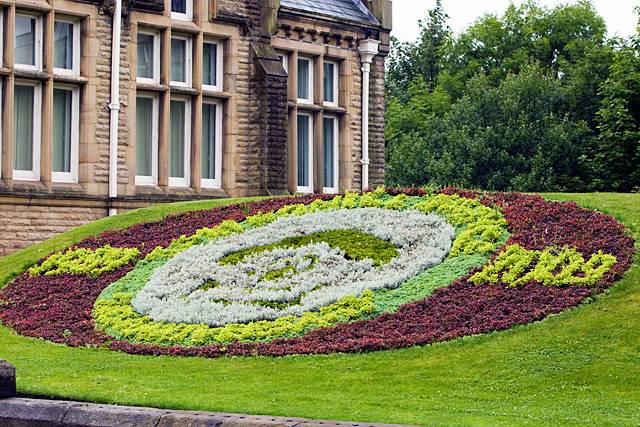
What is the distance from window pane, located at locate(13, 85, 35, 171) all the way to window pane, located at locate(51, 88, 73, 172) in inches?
28.3

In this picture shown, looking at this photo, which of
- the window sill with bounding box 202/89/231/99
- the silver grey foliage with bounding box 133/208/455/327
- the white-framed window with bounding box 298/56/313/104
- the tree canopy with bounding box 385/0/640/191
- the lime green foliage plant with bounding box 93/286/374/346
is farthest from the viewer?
the tree canopy with bounding box 385/0/640/191

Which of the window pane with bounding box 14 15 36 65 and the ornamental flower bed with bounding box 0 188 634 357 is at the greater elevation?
the window pane with bounding box 14 15 36 65

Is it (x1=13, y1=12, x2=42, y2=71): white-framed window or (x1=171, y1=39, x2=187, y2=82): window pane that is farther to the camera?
(x1=171, y1=39, x2=187, y2=82): window pane

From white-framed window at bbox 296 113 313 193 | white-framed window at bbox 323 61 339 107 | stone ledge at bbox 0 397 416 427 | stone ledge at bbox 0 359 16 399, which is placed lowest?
stone ledge at bbox 0 397 416 427

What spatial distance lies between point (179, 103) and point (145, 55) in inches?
67.3

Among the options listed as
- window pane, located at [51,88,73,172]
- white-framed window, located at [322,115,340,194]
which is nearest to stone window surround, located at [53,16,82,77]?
window pane, located at [51,88,73,172]

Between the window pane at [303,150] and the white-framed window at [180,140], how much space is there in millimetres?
4560

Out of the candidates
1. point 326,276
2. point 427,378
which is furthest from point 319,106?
point 427,378

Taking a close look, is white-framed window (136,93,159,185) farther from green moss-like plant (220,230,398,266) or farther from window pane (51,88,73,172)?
green moss-like plant (220,230,398,266)

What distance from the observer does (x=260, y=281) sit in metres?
21.9

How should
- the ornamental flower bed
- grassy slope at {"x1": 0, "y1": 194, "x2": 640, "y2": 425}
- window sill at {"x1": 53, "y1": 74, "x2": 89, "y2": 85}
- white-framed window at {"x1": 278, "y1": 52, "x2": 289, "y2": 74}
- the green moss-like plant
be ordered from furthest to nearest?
white-framed window at {"x1": 278, "y1": 52, "x2": 289, "y2": 74} → window sill at {"x1": 53, "y1": 74, "x2": 89, "y2": 85} → the green moss-like plant → the ornamental flower bed → grassy slope at {"x1": 0, "y1": 194, "x2": 640, "y2": 425}

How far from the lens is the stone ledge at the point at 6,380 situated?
14484 millimetres

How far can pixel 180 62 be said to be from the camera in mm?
34938

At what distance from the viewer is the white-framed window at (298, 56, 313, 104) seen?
38219 mm
